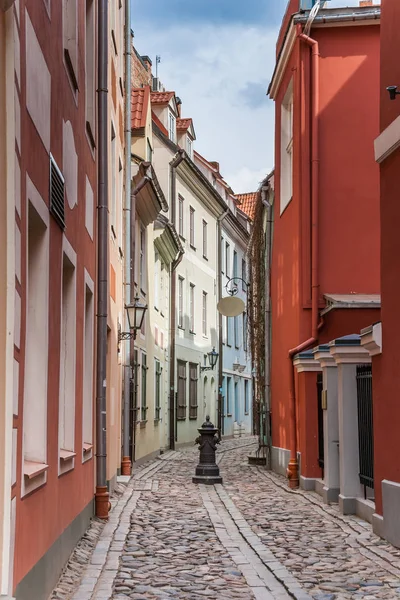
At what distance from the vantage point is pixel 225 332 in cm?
3562

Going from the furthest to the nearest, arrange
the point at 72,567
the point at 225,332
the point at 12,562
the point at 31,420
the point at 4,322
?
1. the point at 225,332
2. the point at 72,567
3. the point at 31,420
4. the point at 12,562
5. the point at 4,322

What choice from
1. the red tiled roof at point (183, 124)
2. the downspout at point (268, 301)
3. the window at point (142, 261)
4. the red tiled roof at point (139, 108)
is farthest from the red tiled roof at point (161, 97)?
the downspout at point (268, 301)

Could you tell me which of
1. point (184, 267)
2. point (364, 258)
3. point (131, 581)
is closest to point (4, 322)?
point (131, 581)

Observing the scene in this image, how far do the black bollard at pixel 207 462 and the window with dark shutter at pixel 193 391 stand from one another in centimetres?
1302

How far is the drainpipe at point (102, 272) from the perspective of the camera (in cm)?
1014

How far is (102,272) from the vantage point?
34.0 feet

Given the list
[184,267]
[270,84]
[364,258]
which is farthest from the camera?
[184,267]

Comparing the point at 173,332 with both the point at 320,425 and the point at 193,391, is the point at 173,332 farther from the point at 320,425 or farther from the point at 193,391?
the point at 320,425

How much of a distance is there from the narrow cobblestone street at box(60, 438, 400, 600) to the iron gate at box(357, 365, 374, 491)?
0.53 m

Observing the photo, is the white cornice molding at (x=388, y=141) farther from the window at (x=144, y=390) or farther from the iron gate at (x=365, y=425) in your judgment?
the window at (x=144, y=390)

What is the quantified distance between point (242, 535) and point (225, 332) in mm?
26481

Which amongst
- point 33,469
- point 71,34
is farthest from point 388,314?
point 33,469

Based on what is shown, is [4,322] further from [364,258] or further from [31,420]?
[364,258]

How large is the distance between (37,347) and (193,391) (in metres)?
23.6
